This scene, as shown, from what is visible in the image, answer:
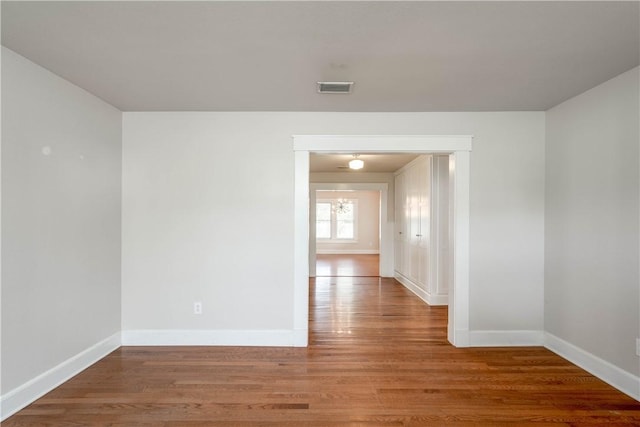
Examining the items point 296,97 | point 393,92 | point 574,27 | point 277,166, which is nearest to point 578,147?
point 574,27

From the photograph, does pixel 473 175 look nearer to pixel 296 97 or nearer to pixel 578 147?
pixel 578 147

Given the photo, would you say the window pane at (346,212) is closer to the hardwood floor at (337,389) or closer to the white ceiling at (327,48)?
the hardwood floor at (337,389)

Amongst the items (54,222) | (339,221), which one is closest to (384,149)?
(54,222)

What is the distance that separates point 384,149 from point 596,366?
8.22ft

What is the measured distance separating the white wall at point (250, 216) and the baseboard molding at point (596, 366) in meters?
0.24

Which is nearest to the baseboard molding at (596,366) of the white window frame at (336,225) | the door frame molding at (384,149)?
the door frame molding at (384,149)

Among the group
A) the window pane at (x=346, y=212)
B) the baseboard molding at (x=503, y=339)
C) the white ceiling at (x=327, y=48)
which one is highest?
the white ceiling at (x=327, y=48)

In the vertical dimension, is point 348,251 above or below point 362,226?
below

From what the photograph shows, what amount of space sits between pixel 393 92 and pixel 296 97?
818mm

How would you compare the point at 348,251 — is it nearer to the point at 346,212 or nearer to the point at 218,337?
the point at 346,212

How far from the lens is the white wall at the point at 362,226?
39.7ft

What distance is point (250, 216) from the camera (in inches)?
127

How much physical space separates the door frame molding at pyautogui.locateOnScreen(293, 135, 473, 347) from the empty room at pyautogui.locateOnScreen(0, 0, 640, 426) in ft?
0.06

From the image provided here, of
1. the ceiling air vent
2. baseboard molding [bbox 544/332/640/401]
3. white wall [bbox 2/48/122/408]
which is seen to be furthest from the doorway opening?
the ceiling air vent
